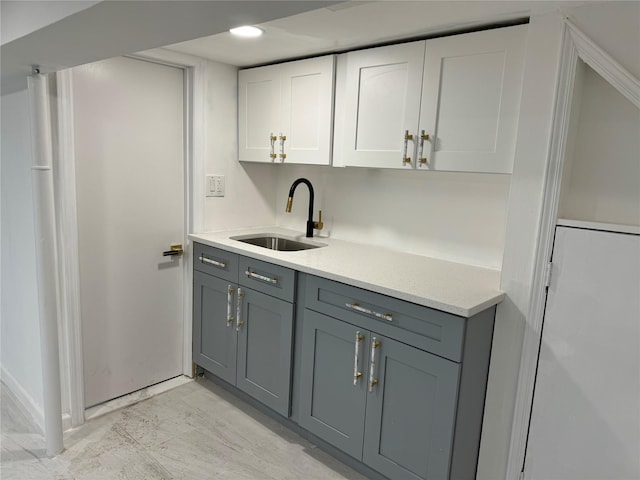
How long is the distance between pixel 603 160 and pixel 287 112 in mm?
1621

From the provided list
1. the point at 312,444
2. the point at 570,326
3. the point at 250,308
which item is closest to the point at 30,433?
the point at 250,308

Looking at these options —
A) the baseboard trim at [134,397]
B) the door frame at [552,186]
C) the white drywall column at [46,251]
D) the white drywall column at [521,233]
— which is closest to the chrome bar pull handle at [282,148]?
the white drywall column at [46,251]

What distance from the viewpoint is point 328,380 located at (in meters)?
2.08

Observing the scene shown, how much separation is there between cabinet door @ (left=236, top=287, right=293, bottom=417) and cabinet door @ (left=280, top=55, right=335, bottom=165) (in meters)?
0.85

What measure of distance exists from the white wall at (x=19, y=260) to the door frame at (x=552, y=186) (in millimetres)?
2303

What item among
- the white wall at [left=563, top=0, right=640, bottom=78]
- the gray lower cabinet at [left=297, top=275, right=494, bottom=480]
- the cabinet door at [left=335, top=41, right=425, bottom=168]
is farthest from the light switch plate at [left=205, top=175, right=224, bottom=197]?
the white wall at [left=563, top=0, right=640, bottom=78]

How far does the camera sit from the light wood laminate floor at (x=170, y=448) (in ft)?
6.68

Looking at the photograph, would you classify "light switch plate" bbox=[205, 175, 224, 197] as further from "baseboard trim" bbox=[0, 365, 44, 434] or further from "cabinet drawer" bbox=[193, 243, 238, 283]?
"baseboard trim" bbox=[0, 365, 44, 434]

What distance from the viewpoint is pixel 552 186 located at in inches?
64.5

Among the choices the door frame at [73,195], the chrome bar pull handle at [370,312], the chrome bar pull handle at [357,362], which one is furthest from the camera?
the door frame at [73,195]

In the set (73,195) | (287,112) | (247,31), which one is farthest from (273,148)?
(73,195)

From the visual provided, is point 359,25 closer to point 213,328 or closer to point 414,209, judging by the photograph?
point 414,209

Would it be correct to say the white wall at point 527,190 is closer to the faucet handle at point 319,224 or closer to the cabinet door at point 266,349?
the cabinet door at point 266,349

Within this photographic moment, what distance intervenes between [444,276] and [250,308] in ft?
3.54
